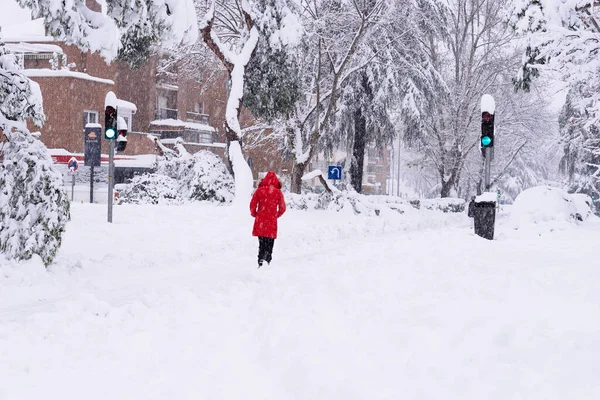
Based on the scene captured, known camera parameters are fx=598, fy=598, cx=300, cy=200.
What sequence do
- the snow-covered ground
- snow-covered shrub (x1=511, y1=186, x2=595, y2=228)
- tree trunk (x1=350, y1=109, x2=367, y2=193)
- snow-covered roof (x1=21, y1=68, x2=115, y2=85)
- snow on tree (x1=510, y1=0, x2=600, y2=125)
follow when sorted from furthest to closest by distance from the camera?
snow-covered roof (x1=21, y1=68, x2=115, y2=85), tree trunk (x1=350, y1=109, x2=367, y2=193), snow-covered shrub (x1=511, y1=186, x2=595, y2=228), snow on tree (x1=510, y1=0, x2=600, y2=125), the snow-covered ground

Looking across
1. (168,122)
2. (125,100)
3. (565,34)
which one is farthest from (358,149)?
(125,100)

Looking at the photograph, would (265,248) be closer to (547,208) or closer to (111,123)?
(111,123)

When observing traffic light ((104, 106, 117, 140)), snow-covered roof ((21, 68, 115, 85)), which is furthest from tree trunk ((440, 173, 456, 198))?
traffic light ((104, 106, 117, 140))

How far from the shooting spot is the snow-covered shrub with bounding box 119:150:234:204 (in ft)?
69.3

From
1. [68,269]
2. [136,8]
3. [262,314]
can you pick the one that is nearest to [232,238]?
[68,269]

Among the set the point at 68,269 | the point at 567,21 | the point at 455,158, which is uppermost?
the point at 567,21

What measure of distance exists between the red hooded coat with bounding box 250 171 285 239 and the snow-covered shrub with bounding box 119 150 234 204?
11.5m

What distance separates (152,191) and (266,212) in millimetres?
13453

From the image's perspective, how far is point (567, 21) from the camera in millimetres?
14992

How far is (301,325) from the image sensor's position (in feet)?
18.5

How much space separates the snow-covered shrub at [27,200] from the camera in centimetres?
815

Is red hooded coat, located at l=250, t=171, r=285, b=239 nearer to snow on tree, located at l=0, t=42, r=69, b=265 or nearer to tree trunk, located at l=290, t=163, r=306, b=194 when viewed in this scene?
snow on tree, located at l=0, t=42, r=69, b=265

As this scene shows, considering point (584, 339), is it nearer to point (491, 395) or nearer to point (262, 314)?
point (491, 395)

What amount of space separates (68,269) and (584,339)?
7007mm
